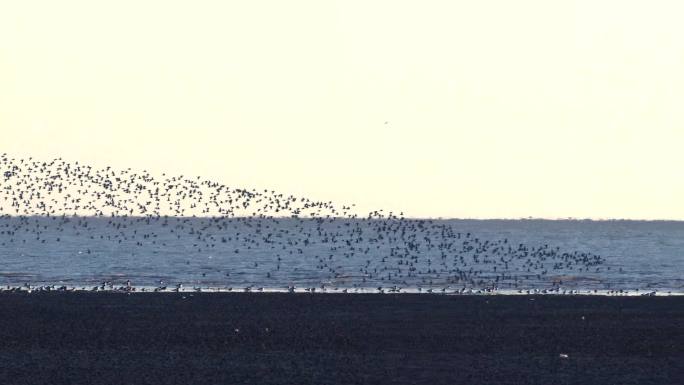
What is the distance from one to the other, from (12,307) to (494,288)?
28254 millimetres

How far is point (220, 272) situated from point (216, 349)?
59.6 metres

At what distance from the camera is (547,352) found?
34125 mm

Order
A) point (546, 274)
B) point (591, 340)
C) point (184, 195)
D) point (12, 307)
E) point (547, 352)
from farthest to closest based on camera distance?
point (184, 195)
point (546, 274)
point (12, 307)
point (591, 340)
point (547, 352)

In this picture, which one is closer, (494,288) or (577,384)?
(577,384)

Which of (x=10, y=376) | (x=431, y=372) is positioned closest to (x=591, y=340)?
(x=431, y=372)

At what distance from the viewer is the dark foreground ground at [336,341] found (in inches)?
1153

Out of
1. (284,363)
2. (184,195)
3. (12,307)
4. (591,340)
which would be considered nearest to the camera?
(284,363)

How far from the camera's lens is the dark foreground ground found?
29.3 m

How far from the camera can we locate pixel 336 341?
36.5m

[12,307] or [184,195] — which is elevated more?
[184,195]

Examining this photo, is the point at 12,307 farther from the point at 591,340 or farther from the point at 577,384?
the point at 577,384

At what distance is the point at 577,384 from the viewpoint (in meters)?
28.1

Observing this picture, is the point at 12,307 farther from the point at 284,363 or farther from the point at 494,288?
the point at 494,288

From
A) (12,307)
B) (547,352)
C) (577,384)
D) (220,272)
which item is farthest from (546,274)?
(577,384)
